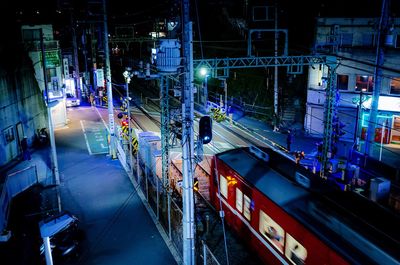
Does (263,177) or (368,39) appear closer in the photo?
(263,177)

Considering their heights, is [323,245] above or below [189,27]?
below

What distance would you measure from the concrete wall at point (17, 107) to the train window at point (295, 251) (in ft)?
59.7

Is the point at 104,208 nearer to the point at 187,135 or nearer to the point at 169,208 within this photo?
the point at 169,208

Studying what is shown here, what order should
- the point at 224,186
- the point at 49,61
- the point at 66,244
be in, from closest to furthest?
1. the point at 66,244
2. the point at 224,186
3. the point at 49,61

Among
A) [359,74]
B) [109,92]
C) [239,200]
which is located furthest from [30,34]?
[359,74]

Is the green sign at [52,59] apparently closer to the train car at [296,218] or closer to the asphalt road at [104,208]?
the asphalt road at [104,208]

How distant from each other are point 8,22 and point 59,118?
841 cm

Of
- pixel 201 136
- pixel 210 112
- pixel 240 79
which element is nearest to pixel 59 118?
pixel 210 112

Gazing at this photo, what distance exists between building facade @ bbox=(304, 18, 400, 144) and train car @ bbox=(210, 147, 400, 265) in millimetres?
14975

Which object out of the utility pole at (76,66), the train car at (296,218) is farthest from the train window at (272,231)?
the utility pole at (76,66)

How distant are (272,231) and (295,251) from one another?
1198mm

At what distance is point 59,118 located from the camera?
32344mm

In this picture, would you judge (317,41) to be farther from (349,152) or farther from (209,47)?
(209,47)

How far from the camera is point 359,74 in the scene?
27.9 m
